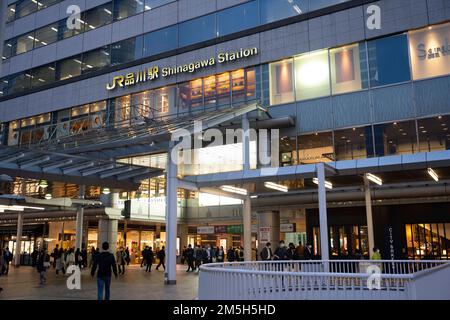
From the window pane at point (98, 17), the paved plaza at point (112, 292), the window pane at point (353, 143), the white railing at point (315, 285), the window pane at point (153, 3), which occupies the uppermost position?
the window pane at point (98, 17)

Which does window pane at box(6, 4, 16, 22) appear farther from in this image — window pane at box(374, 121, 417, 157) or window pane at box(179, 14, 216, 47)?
window pane at box(374, 121, 417, 157)

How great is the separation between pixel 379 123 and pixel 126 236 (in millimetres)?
23258

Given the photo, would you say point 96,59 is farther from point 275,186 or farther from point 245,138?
point 275,186

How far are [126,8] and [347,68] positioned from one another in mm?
16469

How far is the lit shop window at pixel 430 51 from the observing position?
20.8 m

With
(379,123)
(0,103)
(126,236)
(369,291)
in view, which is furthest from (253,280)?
(0,103)

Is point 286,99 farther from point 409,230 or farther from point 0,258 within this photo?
point 0,258

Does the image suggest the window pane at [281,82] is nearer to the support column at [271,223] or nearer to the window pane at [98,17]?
the support column at [271,223]

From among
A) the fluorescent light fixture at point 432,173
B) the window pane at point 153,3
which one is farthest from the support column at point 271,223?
the window pane at point 153,3

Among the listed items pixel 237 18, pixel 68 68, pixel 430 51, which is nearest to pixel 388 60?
pixel 430 51

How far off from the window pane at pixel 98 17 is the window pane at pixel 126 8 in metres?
0.69

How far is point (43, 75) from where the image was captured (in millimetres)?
35406

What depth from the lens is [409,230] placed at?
2347 centimetres

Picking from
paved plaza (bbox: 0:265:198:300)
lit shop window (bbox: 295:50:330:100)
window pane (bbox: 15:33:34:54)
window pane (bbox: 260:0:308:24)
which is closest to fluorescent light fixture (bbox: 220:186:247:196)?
paved plaza (bbox: 0:265:198:300)
